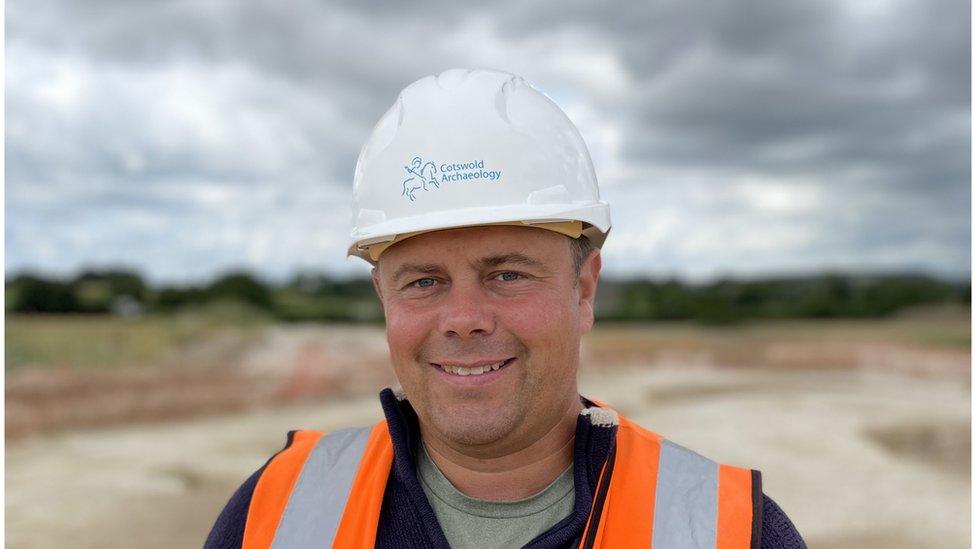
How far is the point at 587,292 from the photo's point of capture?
2.52 metres

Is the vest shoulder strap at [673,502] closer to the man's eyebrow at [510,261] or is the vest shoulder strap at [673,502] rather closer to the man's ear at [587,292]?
the man's ear at [587,292]

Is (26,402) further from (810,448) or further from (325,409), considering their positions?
(810,448)

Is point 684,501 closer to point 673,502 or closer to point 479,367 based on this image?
point 673,502

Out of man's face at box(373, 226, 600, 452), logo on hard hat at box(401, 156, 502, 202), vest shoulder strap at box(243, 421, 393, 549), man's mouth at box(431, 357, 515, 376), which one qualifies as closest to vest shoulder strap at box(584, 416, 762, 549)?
man's face at box(373, 226, 600, 452)

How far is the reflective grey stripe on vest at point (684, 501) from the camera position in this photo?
2203 millimetres

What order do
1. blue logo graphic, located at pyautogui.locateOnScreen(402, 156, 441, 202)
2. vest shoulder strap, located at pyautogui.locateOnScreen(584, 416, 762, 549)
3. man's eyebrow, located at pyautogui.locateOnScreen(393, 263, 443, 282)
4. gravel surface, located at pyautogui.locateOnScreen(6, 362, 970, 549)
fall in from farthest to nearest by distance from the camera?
1. gravel surface, located at pyautogui.locateOnScreen(6, 362, 970, 549)
2. blue logo graphic, located at pyautogui.locateOnScreen(402, 156, 441, 202)
3. man's eyebrow, located at pyautogui.locateOnScreen(393, 263, 443, 282)
4. vest shoulder strap, located at pyautogui.locateOnScreen(584, 416, 762, 549)

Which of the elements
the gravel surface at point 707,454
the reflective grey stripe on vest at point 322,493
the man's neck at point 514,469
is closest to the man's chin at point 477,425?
the man's neck at point 514,469

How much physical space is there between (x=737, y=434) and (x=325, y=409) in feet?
26.0

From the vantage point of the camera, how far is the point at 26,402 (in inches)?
516

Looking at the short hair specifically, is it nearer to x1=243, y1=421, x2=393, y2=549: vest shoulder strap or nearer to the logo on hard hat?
the logo on hard hat

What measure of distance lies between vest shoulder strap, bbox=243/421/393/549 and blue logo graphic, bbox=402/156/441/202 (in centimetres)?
87

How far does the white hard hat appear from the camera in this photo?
7.79 ft

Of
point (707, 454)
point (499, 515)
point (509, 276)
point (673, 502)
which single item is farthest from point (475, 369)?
point (707, 454)

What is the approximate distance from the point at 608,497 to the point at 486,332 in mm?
622
